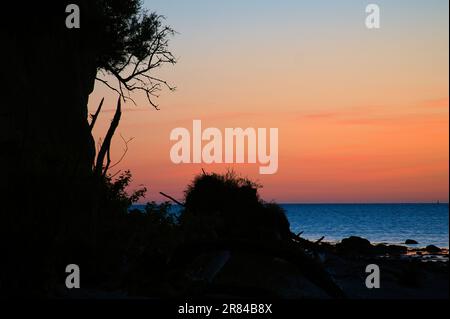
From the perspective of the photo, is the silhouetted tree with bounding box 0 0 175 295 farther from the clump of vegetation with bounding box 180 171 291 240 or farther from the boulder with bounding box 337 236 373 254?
the boulder with bounding box 337 236 373 254

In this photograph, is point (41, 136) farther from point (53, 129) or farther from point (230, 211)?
point (230, 211)

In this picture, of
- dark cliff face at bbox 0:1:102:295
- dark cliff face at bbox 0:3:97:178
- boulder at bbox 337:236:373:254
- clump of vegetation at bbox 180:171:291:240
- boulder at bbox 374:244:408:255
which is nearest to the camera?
dark cliff face at bbox 0:1:102:295

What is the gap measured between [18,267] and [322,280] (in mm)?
5280

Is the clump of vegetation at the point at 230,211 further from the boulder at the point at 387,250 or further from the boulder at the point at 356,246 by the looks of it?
the boulder at the point at 387,250

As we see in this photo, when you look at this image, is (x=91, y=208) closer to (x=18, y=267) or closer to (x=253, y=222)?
(x=18, y=267)

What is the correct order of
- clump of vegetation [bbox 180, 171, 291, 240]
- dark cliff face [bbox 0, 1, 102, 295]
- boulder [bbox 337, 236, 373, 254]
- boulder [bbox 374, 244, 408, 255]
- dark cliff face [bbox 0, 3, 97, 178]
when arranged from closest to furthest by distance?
dark cliff face [bbox 0, 1, 102, 295] → dark cliff face [bbox 0, 3, 97, 178] → clump of vegetation [bbox 180, 171, 291, 240] → boulder [bbox 337, 236, 373, 254] → boulder [bbox 374, 244, 408, 255]

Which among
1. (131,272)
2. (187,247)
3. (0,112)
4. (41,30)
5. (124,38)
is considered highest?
(124,38)

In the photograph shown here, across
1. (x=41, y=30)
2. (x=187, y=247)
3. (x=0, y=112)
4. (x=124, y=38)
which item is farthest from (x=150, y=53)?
(x=187, y=247)

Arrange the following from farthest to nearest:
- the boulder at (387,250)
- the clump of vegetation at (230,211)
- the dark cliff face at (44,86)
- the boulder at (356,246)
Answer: the boulder at (387,250), the boulder at (356,246), the clump of vegetation at (230,211), the dark cliff face at (44,86)

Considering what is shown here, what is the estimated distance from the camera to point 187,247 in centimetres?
652

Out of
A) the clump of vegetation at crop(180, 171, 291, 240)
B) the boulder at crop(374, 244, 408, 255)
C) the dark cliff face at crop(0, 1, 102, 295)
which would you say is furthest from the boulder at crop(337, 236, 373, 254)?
the dark cliff face at crop(0, 1, 102, 295)

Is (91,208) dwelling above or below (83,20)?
below

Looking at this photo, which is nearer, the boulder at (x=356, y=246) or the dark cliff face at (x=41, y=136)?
the dark cliff face at (x=41, y=136)

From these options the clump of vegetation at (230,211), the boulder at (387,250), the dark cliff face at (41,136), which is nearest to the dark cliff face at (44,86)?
the dark cliff face at (41,136)
